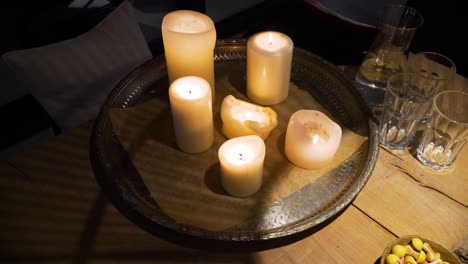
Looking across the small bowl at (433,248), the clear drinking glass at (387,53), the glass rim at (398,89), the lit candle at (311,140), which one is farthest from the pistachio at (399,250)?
the clear drinking glass at (387,53)

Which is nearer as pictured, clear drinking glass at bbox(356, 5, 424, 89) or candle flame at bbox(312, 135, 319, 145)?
candle flame at bbox(312, 135, 319, 145)

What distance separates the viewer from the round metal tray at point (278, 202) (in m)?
0.54

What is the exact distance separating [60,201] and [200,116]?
0.87 feet

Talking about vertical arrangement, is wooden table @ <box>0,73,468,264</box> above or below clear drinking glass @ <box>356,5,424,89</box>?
below

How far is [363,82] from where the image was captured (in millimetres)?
824

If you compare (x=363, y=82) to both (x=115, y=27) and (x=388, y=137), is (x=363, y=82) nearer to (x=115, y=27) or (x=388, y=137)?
(x=388, y=137)

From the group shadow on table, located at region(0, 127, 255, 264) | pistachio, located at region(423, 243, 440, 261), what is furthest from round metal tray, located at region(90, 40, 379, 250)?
pistachio, located at region(423, 243, 440, 261)

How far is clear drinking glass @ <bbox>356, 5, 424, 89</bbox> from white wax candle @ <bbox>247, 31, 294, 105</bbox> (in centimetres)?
21

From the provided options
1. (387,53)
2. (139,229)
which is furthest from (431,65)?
(139,229)

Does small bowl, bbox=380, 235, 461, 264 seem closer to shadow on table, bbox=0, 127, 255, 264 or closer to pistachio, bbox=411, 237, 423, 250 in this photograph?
pistachio, bbox=411, 237, 423, 250

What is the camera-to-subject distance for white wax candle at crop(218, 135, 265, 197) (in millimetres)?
573

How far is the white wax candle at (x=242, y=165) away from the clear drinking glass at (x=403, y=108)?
27 cm

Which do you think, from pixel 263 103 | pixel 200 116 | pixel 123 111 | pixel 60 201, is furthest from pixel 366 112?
pixel 60 201

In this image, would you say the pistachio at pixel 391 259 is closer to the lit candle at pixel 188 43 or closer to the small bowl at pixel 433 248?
the small bowl at pixel 433 248
